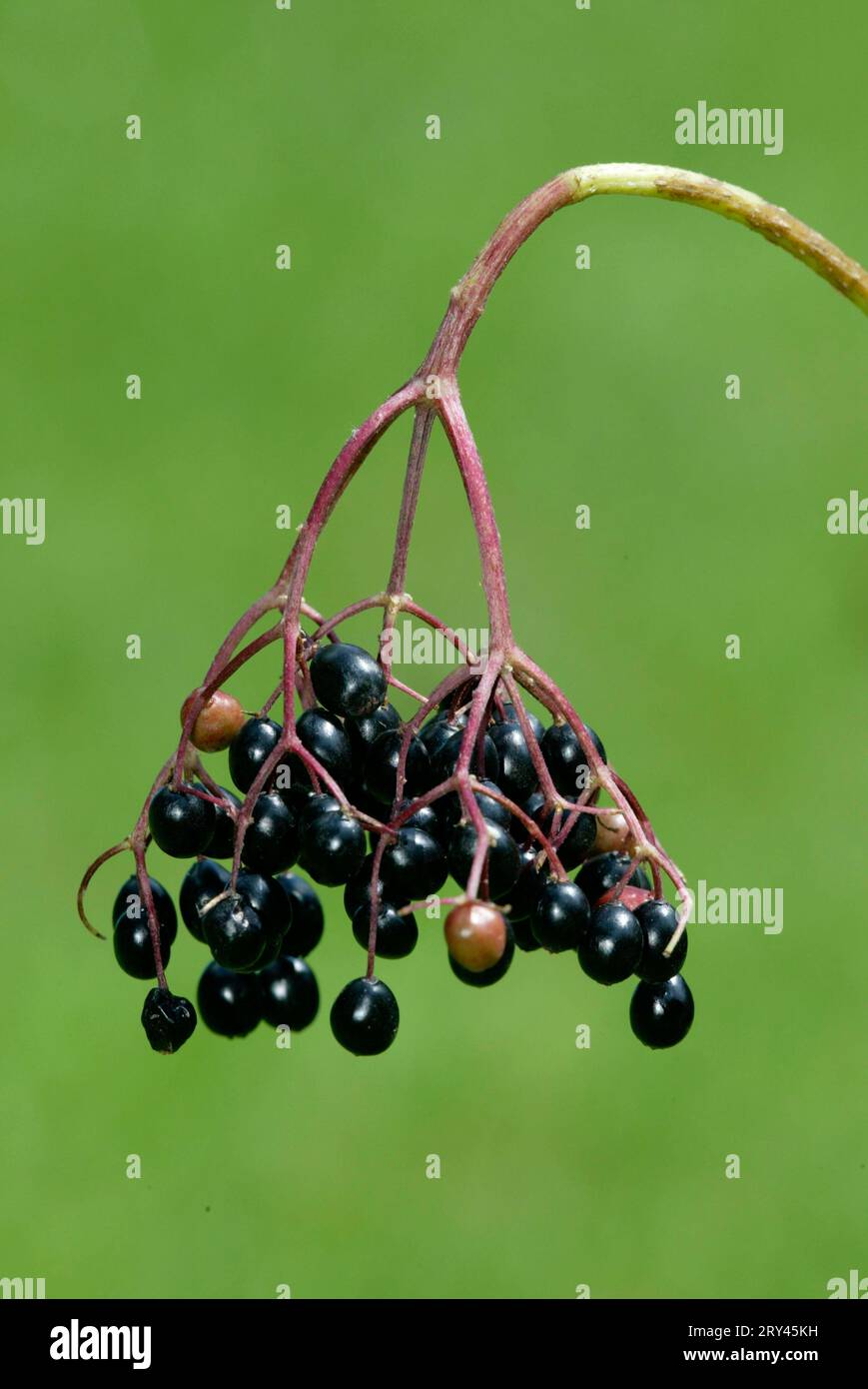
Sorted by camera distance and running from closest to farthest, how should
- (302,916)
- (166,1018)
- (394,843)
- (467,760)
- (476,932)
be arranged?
1. (476,932)
2. (467,760)
3. (394,843)
4. (166,1018)
5. (302,916)

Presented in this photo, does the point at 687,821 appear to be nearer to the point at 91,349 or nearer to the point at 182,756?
the point at 91,349

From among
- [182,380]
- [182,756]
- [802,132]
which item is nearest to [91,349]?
[182,380]

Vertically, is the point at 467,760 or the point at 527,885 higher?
the point at 467,760

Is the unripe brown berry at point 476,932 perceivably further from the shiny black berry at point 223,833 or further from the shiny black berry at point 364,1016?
the shiny black berry at point 223,833

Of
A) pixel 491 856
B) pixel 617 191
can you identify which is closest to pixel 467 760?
pixel 491 856

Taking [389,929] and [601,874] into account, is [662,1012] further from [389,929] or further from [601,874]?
[389,929]

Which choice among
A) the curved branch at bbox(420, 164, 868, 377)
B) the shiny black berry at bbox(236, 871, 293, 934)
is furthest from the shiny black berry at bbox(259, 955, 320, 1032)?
the curved branch at bbox(420, 164, 868, 377)

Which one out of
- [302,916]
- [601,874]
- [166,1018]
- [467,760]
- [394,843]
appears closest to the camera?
[467,760]

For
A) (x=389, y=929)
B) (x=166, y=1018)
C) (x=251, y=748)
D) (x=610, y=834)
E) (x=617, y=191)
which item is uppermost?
(x=617, y=191)
